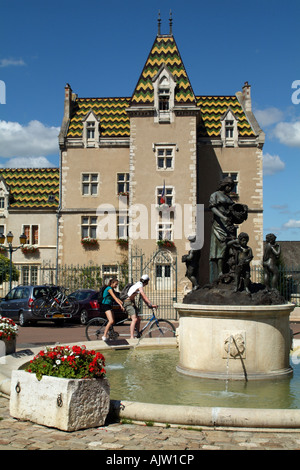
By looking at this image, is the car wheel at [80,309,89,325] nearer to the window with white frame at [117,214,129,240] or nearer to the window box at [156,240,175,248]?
the window box at [156,240,175,248]

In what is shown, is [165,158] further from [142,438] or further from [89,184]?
[142,438]

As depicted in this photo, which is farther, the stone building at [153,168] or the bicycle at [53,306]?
the stone building at [153,168]

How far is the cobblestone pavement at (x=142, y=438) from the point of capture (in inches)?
203

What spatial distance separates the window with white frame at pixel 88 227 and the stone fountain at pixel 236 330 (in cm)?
2884

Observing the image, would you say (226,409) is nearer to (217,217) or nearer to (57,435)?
(57,435)

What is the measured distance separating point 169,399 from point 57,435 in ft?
6.72

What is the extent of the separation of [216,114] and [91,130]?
33.0ft

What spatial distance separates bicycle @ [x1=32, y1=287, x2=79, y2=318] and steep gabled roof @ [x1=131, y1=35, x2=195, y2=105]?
59.9 ft

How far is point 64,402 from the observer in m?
5.81

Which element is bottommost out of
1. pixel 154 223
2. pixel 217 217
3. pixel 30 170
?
pixel 217 217

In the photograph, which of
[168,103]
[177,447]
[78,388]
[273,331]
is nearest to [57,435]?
[78,388]

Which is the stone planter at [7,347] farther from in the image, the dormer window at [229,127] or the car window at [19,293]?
the dormer window at [229,127]

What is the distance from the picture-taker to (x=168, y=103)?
116ft

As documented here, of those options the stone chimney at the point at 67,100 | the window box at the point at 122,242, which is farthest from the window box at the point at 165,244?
the stone chimney at the point at 67,100
